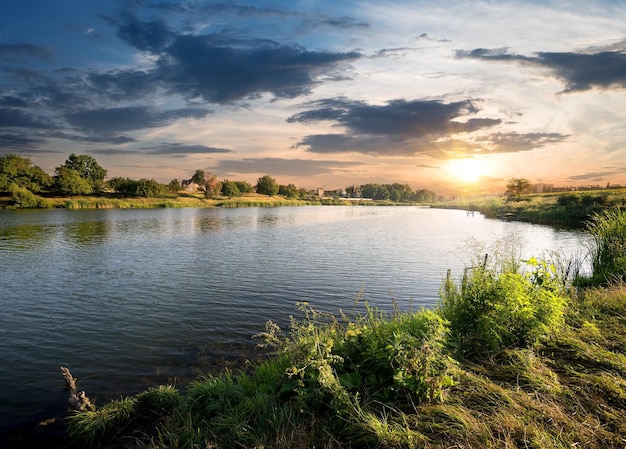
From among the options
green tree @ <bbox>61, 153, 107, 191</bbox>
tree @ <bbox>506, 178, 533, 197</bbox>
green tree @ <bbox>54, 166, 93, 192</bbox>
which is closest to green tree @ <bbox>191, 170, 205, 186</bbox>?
green tree @ <bbox>61, 153, 107, 191</bbox>

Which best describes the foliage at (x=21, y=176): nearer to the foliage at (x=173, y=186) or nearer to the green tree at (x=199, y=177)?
the foliage at (x=173, y=186)

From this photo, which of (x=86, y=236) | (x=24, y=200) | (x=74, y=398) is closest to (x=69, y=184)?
(x=24, y=200)

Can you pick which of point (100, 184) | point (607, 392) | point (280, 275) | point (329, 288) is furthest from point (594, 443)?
point (100, 184)

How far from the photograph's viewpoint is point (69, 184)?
10256 centimetres

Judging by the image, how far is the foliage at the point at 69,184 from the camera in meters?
102

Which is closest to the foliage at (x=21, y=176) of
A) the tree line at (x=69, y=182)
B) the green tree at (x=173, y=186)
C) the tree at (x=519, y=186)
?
the tree line at (x=69, y=182)

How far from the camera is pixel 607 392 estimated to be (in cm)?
549

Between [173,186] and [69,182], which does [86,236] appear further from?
[173,186]

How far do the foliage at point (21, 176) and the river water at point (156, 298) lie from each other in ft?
274

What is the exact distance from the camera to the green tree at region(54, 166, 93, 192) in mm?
102169

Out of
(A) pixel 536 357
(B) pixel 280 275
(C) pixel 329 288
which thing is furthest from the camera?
(B) pixel 280 275

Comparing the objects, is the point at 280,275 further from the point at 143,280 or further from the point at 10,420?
the point at 10,420

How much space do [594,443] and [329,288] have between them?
13.5 meters

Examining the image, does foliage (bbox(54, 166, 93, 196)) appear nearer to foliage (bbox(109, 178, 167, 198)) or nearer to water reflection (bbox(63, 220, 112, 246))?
foliage (bbox(109, 178, 167, 198))
